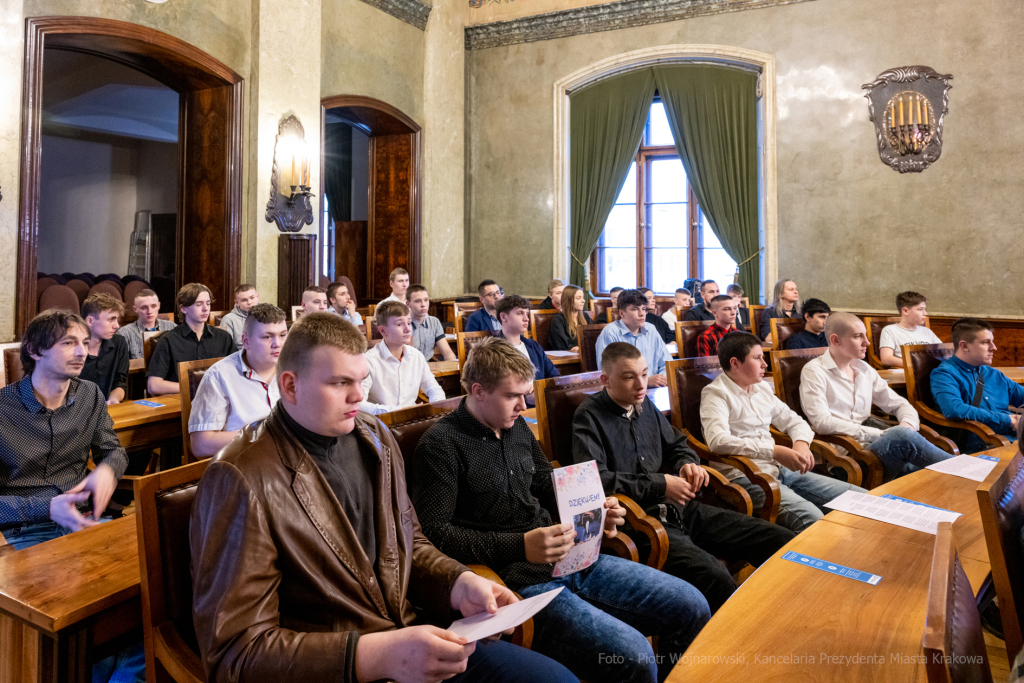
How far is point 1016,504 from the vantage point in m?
1.43

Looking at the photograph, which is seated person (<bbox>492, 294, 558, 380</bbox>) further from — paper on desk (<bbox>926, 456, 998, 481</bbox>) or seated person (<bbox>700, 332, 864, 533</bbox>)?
paper on desk (<bbox>926, 456, 998, 481</bbox>)

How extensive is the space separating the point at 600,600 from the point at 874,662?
2.96 ft

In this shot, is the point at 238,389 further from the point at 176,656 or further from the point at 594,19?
the point at 594,19

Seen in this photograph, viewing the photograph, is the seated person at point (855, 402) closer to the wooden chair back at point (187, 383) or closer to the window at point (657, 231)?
the wooden chair back at point (187, 383)

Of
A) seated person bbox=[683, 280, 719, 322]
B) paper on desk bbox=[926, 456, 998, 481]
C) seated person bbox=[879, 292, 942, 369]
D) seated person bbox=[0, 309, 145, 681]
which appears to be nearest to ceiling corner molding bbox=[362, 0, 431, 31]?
seated person bbox=[683, 280, 719, 322]

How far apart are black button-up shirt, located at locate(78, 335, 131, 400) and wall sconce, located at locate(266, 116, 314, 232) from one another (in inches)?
119

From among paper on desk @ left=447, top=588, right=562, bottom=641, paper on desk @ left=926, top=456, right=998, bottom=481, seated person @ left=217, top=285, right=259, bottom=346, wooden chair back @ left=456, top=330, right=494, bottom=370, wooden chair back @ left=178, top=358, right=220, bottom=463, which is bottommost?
paper on desk @ left=447, top=588, right=562, bottom=641

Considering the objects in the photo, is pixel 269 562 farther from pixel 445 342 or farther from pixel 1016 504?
pixel 445 342

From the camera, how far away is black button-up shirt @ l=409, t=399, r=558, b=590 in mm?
1843

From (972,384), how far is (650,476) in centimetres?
257

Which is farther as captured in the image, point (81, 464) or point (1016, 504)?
point (81, 464)

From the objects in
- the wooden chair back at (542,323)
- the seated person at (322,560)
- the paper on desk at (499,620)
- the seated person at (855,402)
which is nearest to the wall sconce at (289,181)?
the wooden chair back at (542,323)

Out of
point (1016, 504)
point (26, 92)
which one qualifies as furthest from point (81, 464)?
point (26, 92)

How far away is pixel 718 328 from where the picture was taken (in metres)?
5.17
